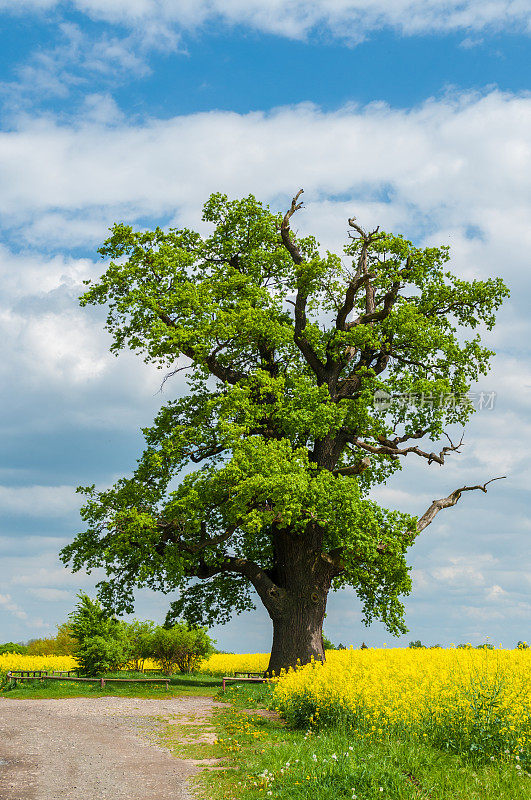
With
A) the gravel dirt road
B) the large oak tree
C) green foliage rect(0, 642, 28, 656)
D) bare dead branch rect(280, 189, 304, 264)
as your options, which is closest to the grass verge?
the gravel dirt road

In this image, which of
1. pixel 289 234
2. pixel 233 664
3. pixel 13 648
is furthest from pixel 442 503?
pixel 13 648

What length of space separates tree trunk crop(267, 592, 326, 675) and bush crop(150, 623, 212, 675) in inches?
464

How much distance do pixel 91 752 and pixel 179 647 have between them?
23337 mm

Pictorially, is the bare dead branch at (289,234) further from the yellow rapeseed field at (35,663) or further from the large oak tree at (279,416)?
the yellow rapeseed field at (35,663)

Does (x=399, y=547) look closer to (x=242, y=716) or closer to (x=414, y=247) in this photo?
(x=242, y=716)

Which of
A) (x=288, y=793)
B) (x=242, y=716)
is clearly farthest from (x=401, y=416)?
(x=288, y=793)

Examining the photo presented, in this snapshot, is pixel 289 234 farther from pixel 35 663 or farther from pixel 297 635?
pixel 35 663

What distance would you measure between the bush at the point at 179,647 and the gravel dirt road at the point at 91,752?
632 inches

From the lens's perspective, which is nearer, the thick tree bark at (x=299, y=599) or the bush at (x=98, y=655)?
the thick tree bark at (x=299, y=599)

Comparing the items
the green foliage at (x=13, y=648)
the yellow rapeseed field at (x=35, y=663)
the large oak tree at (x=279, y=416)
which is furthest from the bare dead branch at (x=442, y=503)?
the green foliage at (x=13, y=648)

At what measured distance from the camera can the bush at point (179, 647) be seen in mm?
34531

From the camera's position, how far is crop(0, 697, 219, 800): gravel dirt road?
32.8 ft

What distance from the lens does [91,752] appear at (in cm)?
1243

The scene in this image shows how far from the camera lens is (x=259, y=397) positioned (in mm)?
24844
